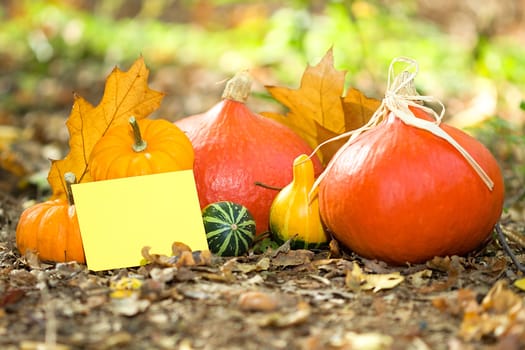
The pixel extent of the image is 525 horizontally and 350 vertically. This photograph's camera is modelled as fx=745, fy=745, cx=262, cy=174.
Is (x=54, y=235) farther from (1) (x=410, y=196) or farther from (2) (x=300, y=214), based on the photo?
(1) (x=410, y=196)

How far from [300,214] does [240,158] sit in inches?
12.3

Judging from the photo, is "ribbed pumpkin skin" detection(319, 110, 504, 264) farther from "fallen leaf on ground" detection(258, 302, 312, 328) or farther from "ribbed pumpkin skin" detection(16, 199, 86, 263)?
"ribbed pumpkin skin" detection(16, 199, 86, 263)

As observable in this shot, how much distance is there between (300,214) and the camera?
7.96ft

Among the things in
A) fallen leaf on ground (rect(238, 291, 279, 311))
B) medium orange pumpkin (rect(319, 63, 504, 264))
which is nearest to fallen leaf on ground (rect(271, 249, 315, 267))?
medium orange pumpkin (rect(319, 63, 504, 264))

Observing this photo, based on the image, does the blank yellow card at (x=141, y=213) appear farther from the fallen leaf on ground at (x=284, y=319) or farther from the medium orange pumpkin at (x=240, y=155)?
the fallen leaf on ground at (x=284, y=319)

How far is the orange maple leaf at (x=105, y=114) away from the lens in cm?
252

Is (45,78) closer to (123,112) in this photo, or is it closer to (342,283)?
(123,112)

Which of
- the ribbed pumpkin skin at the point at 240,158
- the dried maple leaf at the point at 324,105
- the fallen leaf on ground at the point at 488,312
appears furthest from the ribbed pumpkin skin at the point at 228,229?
the fallen leaf on ground at the point at 488,312

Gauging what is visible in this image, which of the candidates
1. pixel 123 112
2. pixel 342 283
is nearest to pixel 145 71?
pixel 123 112

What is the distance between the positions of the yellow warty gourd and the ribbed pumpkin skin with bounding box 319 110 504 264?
149mm

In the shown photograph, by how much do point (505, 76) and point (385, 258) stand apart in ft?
13.1

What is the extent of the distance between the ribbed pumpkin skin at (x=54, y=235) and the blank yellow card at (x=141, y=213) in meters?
0.06

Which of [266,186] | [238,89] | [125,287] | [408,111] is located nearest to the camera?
[125,287]

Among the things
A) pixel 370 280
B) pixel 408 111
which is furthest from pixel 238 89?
pixel 370 280
